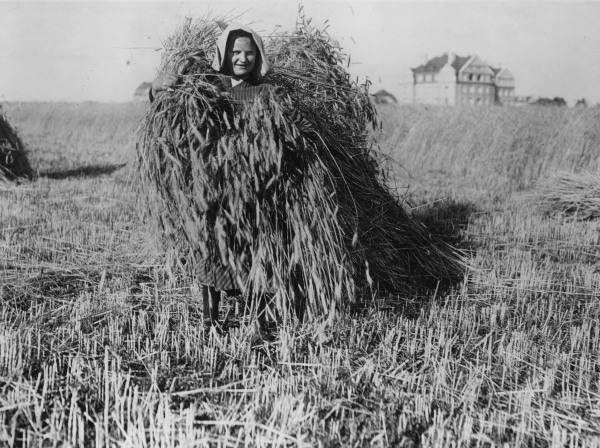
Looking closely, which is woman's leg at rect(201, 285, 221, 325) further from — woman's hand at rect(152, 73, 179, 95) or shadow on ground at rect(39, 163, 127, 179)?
shadow on ground at rect(39, 163, 127, 179)

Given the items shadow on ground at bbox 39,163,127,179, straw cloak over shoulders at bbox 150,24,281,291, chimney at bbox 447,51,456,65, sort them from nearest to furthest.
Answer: straw cloak over shoulders at bbox 150,24,281,291 < shadow on ground at bbox 39,163,127,179 < chimney at bbox 447,51,456,65

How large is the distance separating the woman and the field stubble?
0.68ft

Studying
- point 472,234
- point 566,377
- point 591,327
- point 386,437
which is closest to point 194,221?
point 386,437

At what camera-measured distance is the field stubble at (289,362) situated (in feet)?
7.47

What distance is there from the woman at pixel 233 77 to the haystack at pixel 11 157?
233 inches

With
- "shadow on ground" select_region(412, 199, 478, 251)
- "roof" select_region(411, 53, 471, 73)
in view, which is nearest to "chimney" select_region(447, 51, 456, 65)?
"roof" select_region(411, 53, 471, 73)

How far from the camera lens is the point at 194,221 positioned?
3.03 metres

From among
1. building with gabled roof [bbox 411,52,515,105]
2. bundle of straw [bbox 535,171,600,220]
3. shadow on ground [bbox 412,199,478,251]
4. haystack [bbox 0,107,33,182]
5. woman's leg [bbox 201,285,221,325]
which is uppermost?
building with gabled roof [bbox 411,52,515,105]

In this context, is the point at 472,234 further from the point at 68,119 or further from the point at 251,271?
the point at 68,119

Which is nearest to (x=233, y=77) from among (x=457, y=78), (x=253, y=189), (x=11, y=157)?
(x=253, y=189)

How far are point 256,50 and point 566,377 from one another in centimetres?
233

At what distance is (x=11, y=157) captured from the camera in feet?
27.6

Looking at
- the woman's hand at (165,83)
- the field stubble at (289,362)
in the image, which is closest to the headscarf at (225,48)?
the woman's hand at (165,83)

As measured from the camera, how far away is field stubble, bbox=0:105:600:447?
2275 millimetres
